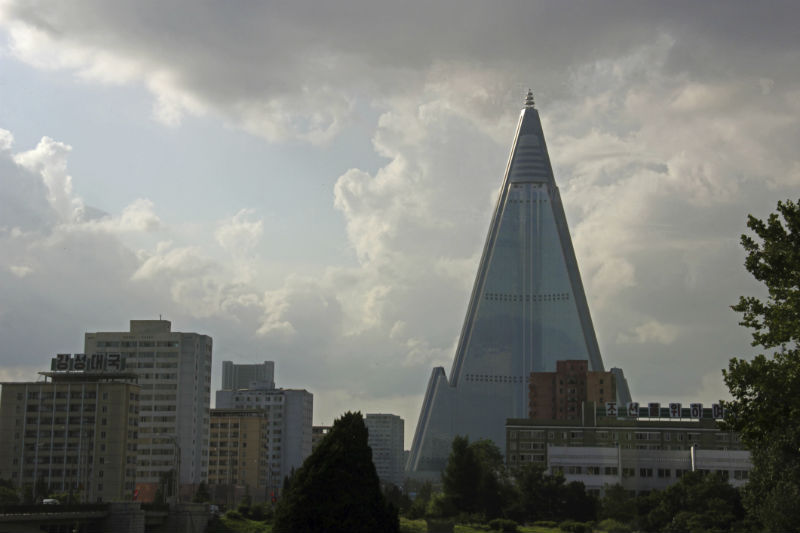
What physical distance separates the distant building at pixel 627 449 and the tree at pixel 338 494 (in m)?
69.8

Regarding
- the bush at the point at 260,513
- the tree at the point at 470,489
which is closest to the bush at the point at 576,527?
the tree at the point at 470,489

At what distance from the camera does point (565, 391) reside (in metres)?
192

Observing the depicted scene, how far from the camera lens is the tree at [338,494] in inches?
2144

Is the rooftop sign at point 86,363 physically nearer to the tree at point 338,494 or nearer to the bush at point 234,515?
the bush at point 234,515

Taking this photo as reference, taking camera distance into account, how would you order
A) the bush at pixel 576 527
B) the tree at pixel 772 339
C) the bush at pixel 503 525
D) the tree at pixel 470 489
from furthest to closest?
the tree at pixel 470 489 < the bush at pixel 503 525 < the bush at pixel 576 527 < the tree at pixel 772 339

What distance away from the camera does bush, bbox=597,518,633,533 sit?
86.2 metres

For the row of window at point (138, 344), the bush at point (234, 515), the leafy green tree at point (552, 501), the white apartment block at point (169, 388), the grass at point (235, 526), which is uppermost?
the row of window at point (138, 344)

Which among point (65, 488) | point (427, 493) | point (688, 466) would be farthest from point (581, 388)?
point (65, 488)

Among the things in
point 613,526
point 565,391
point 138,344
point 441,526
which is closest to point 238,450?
point 138,344

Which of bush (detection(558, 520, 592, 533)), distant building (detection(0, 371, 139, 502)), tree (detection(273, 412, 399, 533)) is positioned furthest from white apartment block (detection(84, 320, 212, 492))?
tree (detection(273, 412, 399, 533))

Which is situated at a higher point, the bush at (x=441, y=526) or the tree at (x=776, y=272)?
the tree at (x=776, y=272)

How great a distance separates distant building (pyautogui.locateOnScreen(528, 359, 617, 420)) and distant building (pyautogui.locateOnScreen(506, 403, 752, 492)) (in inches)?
1251

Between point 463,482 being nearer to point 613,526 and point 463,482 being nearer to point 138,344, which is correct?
point 613,526

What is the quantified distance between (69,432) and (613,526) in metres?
72.9
